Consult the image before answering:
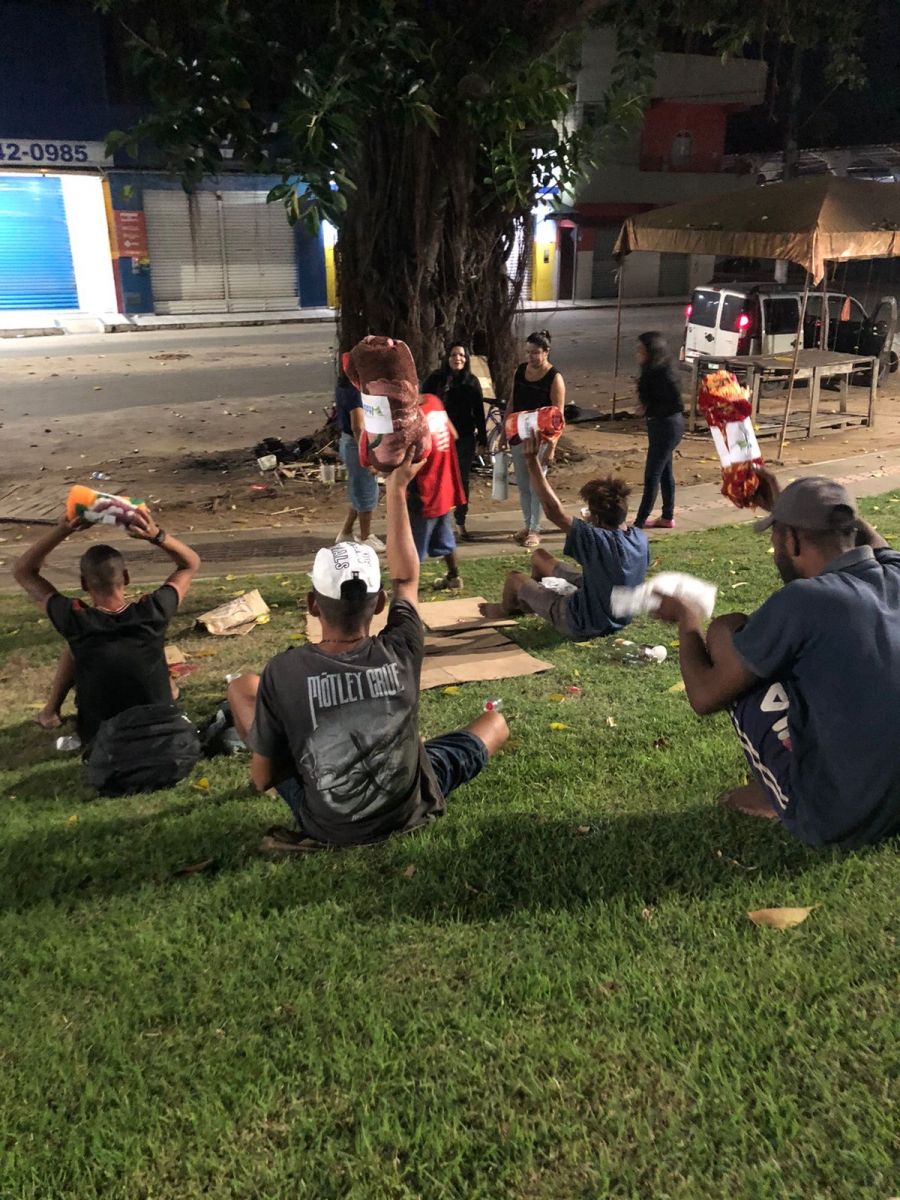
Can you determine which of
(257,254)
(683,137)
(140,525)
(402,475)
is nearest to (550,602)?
(402,475)

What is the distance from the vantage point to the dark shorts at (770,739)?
10.5 ft

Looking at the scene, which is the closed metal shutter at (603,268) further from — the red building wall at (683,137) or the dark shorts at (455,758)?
the dark shorts at (455,758)

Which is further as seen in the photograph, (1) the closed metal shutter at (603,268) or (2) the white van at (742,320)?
(1) the closed metal shutter at (603,268)

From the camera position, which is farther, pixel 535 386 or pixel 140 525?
pixel 535 386

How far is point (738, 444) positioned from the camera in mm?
3922

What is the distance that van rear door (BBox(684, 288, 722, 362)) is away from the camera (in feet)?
52.7

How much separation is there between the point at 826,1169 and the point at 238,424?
13.1m

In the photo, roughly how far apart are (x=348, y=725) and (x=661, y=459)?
232 inches

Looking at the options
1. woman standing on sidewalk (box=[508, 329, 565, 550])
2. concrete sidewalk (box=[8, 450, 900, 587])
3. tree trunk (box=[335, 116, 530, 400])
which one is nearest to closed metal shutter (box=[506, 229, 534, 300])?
tree trunk (box=[335, 116, 530, 400])

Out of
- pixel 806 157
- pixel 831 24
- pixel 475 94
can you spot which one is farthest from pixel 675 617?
pixel 806 157

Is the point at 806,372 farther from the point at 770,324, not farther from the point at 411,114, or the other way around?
the point at 411,114

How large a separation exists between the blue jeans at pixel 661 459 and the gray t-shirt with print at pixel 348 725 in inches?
214

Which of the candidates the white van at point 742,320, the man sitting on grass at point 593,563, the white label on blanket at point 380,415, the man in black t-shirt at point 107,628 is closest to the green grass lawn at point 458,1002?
the man in black t-shirt at point 107,628

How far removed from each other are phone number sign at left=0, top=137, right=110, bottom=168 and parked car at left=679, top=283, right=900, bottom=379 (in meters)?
17.5
